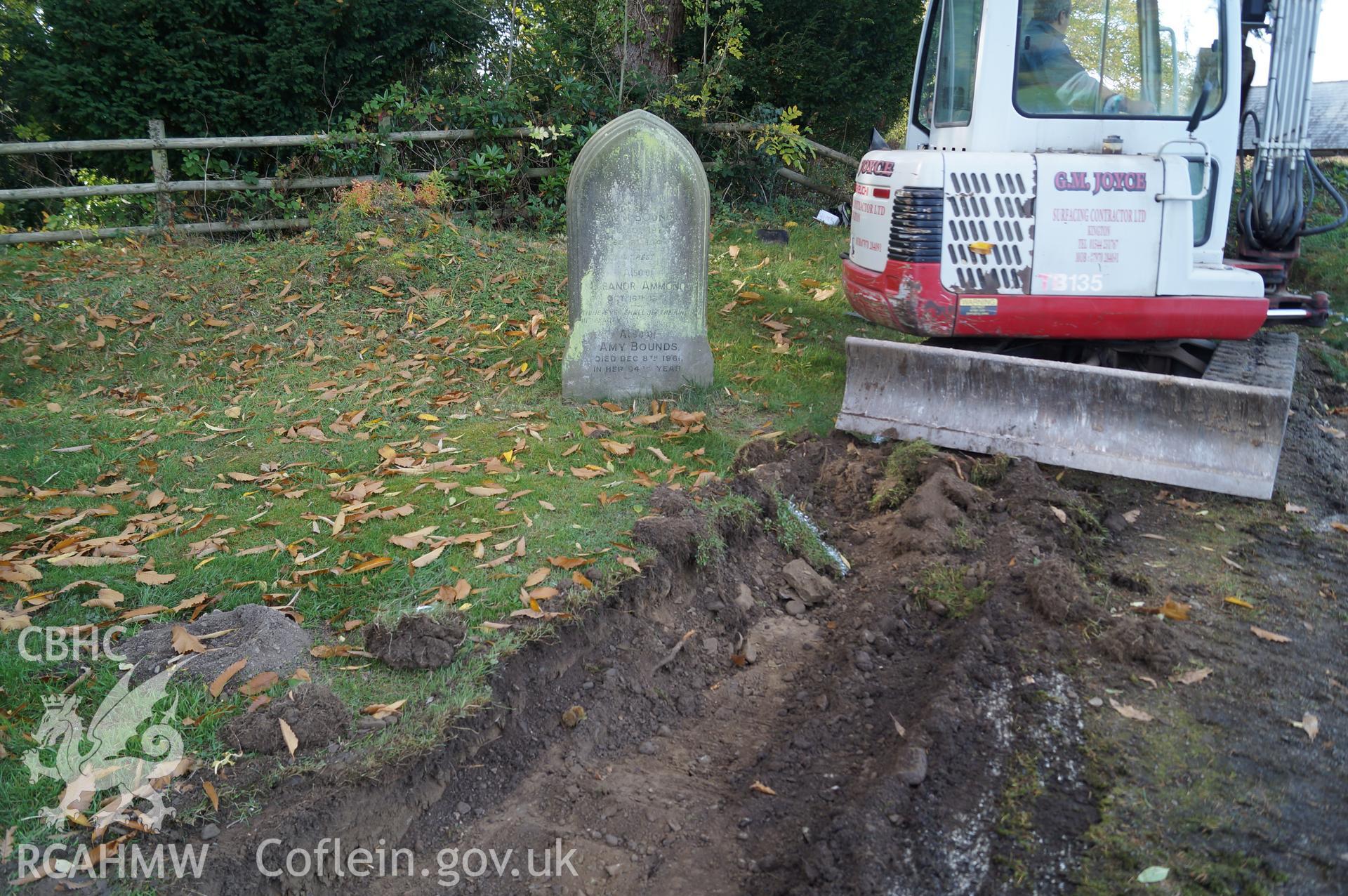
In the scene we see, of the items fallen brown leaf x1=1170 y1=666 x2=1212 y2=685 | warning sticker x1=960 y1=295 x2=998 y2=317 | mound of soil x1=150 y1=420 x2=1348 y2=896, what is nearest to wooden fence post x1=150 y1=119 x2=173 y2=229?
mound of soil x1=150 y1=420 x2=1348 y2=896

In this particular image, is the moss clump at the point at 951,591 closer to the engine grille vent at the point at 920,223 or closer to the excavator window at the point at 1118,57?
the engine grille vent at the point at 920,223

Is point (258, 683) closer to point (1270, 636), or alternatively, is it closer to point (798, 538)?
point (798, 538)

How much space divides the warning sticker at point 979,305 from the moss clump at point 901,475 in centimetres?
85

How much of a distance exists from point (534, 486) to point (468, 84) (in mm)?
8441

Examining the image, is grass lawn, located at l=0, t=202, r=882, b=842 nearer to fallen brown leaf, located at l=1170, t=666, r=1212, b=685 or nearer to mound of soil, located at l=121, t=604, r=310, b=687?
mound of soil, located at l=121, t=604, r=310, b=687

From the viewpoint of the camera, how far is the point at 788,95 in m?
13.1

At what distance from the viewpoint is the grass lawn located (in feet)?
13.1

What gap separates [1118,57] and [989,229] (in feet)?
4.71

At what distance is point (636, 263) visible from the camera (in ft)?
21.4

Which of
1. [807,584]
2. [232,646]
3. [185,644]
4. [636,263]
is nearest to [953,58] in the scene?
[636,263]

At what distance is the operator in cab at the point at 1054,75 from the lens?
19.6ft

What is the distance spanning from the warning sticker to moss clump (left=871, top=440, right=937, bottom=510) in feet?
2.79

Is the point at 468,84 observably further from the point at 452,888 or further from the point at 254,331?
the point at 452,888

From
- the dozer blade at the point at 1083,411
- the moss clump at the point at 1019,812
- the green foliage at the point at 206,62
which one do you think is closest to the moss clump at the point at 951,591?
the moss clump at the point at 1019,812
